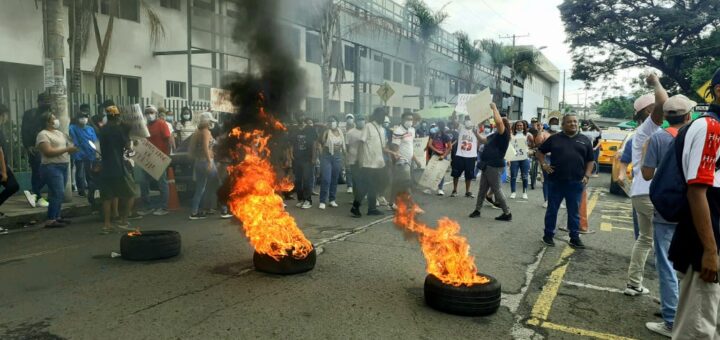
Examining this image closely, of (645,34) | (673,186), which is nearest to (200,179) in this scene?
(673,186)

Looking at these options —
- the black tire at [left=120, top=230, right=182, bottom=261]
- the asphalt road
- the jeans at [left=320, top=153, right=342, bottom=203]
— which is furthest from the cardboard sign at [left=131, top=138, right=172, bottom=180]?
the black tire at [left=120, top=230, right=182, bottom=261]

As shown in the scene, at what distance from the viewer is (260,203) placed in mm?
5281

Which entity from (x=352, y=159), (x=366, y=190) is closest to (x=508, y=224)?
(x=366, y=190)

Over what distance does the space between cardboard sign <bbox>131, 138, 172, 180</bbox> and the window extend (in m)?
2.94

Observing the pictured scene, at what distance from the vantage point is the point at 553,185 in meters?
6.64

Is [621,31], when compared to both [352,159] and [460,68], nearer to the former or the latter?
[460,68]

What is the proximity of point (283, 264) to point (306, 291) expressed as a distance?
529mm

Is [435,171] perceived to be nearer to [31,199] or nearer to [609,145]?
[31,199]

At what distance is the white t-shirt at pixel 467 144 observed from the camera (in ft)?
35.7

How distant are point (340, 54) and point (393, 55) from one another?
359 cm

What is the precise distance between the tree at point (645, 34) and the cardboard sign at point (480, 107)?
2728 centimetres

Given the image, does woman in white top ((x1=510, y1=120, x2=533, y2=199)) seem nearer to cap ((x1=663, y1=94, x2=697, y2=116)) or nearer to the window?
the window

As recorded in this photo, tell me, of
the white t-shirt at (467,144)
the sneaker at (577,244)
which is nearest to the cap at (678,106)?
the sneaker at (577,244)

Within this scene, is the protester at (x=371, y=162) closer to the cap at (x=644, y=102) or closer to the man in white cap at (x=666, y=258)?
the cap at (x=644, y=102)
